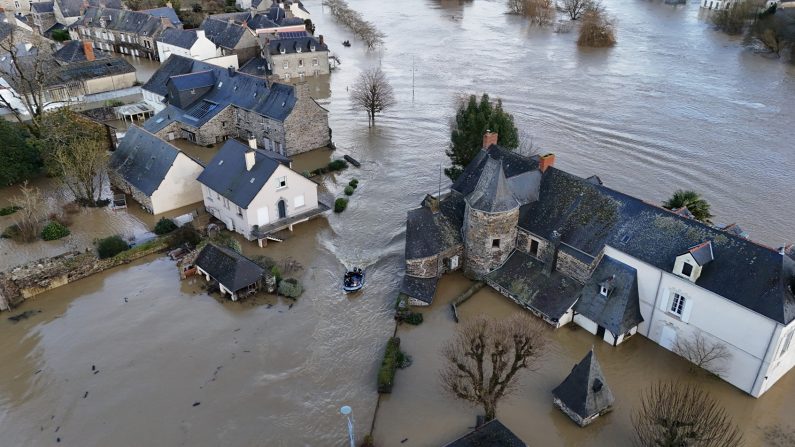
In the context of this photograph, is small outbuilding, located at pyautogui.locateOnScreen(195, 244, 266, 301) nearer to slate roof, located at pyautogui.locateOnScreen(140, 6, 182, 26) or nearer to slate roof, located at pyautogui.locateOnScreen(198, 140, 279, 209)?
slate roof, located at pyautogui.locateOnScreen(198, 140, 279, 209)

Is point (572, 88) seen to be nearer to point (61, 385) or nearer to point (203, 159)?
point (203, 159)

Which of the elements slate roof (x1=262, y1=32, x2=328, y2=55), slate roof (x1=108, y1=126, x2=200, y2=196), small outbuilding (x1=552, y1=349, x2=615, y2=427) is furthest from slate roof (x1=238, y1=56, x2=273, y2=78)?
small outbuilding (x1=552, y1=349, x2=615, y2=427)

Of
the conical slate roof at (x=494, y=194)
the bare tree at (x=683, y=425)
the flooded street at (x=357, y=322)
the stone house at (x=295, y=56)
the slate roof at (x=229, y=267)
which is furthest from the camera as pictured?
the stone house at (x=295, y=56)

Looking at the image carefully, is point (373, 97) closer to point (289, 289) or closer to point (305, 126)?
point (305, 126)

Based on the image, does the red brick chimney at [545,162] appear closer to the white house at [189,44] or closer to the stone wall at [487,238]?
the stone wall at [487,238]

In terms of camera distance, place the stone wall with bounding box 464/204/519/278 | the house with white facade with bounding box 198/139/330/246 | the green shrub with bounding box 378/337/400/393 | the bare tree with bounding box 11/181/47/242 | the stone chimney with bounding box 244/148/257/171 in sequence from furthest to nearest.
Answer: the bare tree with bounding box 11/181/47/242
the stone chimney with bounding box 244/148/257/171
the house with white facade with bounding box 198/139/330/246
the stone wall with bounding box 464/204/519/278
the green shrub with bounding box 378/337/400/393

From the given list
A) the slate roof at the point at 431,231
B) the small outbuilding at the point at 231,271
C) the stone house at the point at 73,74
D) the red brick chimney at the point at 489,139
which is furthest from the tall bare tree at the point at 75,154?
the red brick chimney at the point at 489,139
